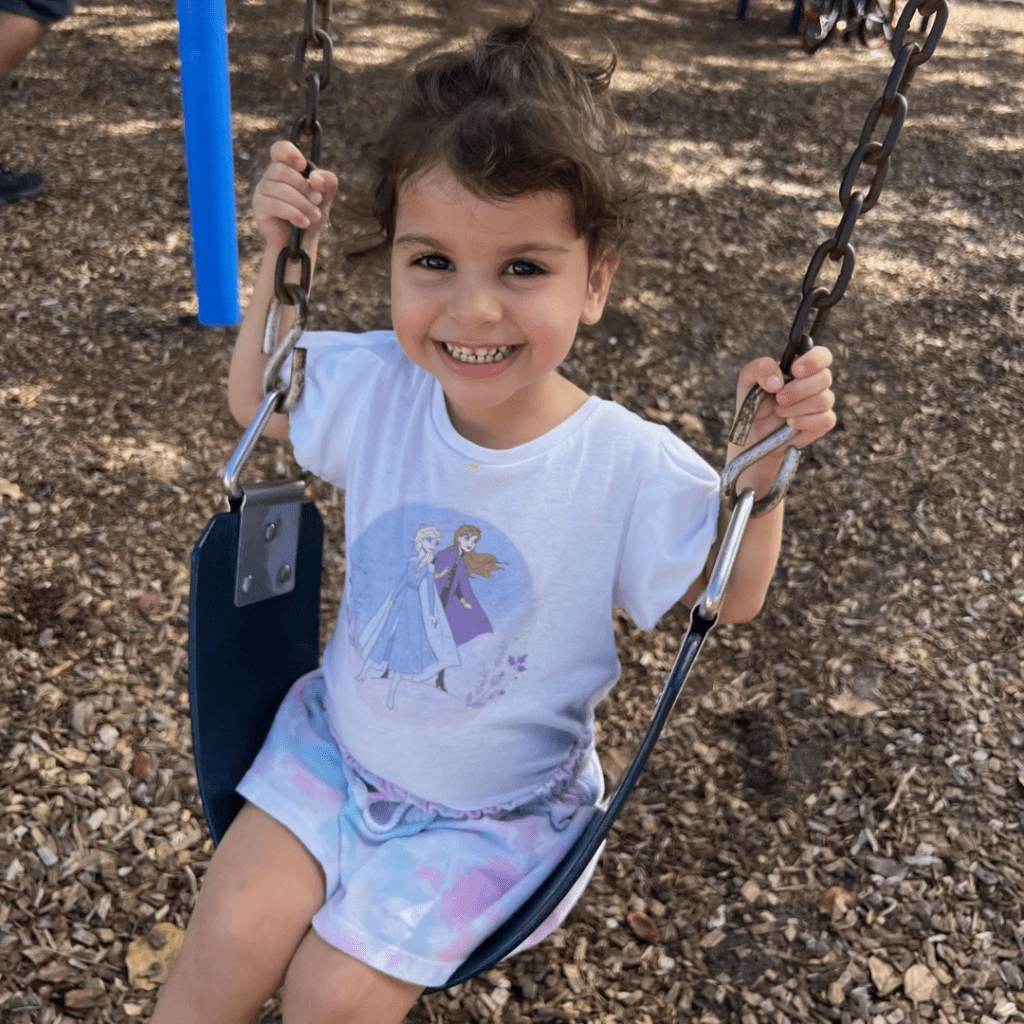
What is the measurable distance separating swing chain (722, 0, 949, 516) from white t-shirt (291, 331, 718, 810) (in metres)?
0.18

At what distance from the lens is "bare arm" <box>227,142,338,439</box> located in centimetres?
123

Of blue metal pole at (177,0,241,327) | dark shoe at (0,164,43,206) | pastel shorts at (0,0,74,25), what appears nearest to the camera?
blue metal pole at (177,0,241,327)

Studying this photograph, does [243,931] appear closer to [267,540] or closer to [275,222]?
[267,540]

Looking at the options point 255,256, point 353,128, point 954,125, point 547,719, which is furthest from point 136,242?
point 954,125

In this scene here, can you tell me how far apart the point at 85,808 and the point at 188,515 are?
0.71 meters

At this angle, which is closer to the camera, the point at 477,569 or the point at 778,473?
the point at 778,473

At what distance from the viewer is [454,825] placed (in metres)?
1.32

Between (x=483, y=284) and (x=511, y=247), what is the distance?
0.05 meters

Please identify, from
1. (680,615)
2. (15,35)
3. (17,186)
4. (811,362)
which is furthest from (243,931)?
(15,35)

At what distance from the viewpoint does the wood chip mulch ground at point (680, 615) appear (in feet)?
5.52

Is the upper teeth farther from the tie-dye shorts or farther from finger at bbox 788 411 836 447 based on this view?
the tie-dye shorts

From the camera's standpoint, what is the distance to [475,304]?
44.4 inches

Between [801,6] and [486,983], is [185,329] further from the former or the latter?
[801,6]

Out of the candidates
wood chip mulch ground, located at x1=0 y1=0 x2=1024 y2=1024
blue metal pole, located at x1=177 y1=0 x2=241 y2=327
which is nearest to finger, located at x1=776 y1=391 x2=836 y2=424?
wood chip mulch ground, located at x1=0 y1=0 x2=1024 y2=1024
